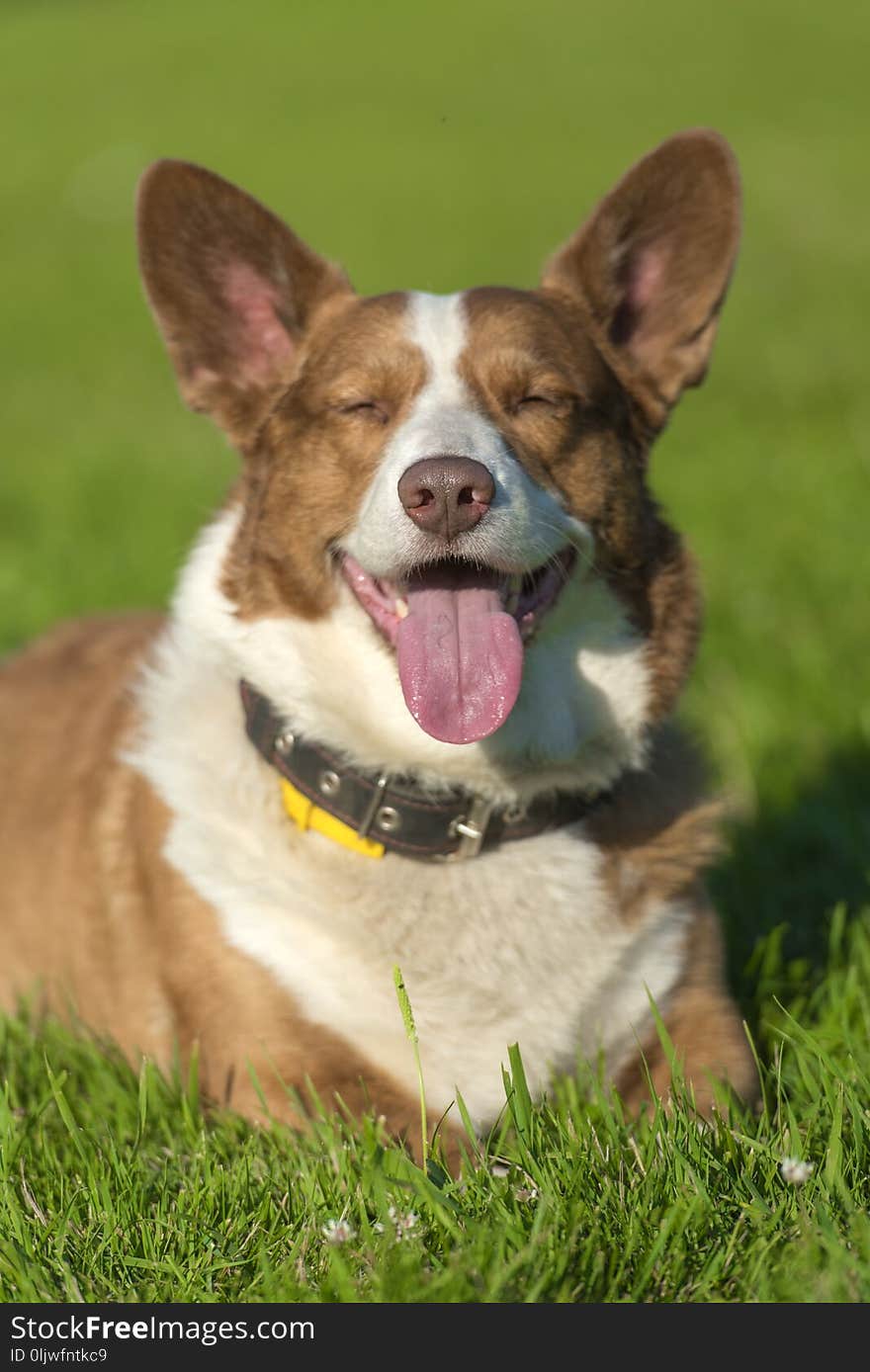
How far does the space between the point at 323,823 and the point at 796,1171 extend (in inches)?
49.0

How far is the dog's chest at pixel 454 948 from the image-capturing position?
3.32m

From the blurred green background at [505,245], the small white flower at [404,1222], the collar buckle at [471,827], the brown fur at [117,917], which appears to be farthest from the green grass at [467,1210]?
the blurred green background at [505,245]

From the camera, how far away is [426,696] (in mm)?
3219

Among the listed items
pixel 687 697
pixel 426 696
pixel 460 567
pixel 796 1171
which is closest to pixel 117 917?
pixel 426 696

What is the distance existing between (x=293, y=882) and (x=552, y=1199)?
104 centimetres

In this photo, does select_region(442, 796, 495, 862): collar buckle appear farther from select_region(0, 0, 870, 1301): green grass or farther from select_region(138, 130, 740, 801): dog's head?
select_region(0, 0, 870, 1301): green grass

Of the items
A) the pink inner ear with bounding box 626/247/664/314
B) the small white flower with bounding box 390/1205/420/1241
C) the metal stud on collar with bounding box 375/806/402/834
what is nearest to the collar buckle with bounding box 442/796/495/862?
the metal stud on collar with bounding box 375/806/402/834

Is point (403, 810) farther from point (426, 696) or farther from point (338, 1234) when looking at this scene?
point (338, 1234)

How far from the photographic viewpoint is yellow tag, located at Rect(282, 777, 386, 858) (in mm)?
3424

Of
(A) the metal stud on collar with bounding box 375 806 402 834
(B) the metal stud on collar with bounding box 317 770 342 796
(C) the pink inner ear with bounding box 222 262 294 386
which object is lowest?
(A) the metal stud on collar with bounding box 375 806 402 834

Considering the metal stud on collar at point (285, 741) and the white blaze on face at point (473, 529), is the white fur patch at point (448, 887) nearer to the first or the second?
the metal stud on collar at point (285, 741)

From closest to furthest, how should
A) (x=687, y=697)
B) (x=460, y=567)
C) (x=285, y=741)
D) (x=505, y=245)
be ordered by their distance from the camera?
(x=460, y=567)
(x=285, y=741)
(x=687, y=697)
(x=505, y=245)

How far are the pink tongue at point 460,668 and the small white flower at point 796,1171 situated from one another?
98 cm
